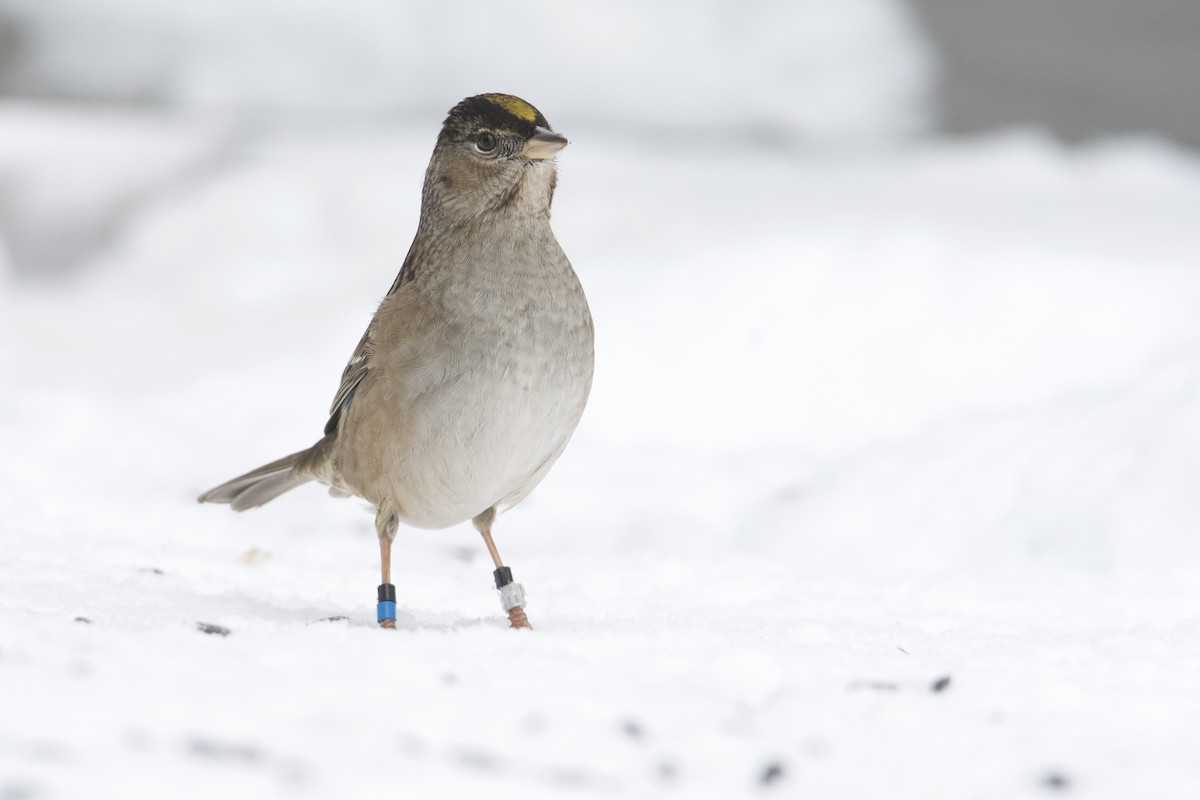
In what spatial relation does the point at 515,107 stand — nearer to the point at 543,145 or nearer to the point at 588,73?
the point at 543,145

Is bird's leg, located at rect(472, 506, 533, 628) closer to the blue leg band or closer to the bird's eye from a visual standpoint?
the blue leg band

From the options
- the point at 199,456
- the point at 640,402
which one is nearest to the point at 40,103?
the point at 199,456

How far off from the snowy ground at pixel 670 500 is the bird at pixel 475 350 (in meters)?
0.42

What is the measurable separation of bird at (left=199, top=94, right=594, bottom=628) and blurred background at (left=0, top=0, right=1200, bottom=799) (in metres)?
0.47

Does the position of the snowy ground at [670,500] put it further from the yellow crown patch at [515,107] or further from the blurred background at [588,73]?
the yellow crown patch at [515,107]

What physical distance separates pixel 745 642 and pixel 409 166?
260 inches

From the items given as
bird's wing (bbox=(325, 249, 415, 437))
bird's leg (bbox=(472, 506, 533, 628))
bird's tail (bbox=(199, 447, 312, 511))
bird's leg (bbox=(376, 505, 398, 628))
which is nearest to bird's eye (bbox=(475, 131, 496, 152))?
bird's wing (bbox=(325, 249, 415, 437))

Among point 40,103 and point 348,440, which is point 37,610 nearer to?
point 348,440

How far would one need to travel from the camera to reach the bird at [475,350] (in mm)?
3314

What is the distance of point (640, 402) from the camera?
6.32m

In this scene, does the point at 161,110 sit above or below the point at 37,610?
above

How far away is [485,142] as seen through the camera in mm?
3541

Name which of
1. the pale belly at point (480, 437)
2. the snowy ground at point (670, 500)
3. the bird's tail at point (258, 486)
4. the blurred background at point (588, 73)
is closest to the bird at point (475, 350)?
the pale belly at point (480, 437)

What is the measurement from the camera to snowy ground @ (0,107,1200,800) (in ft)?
7.22
